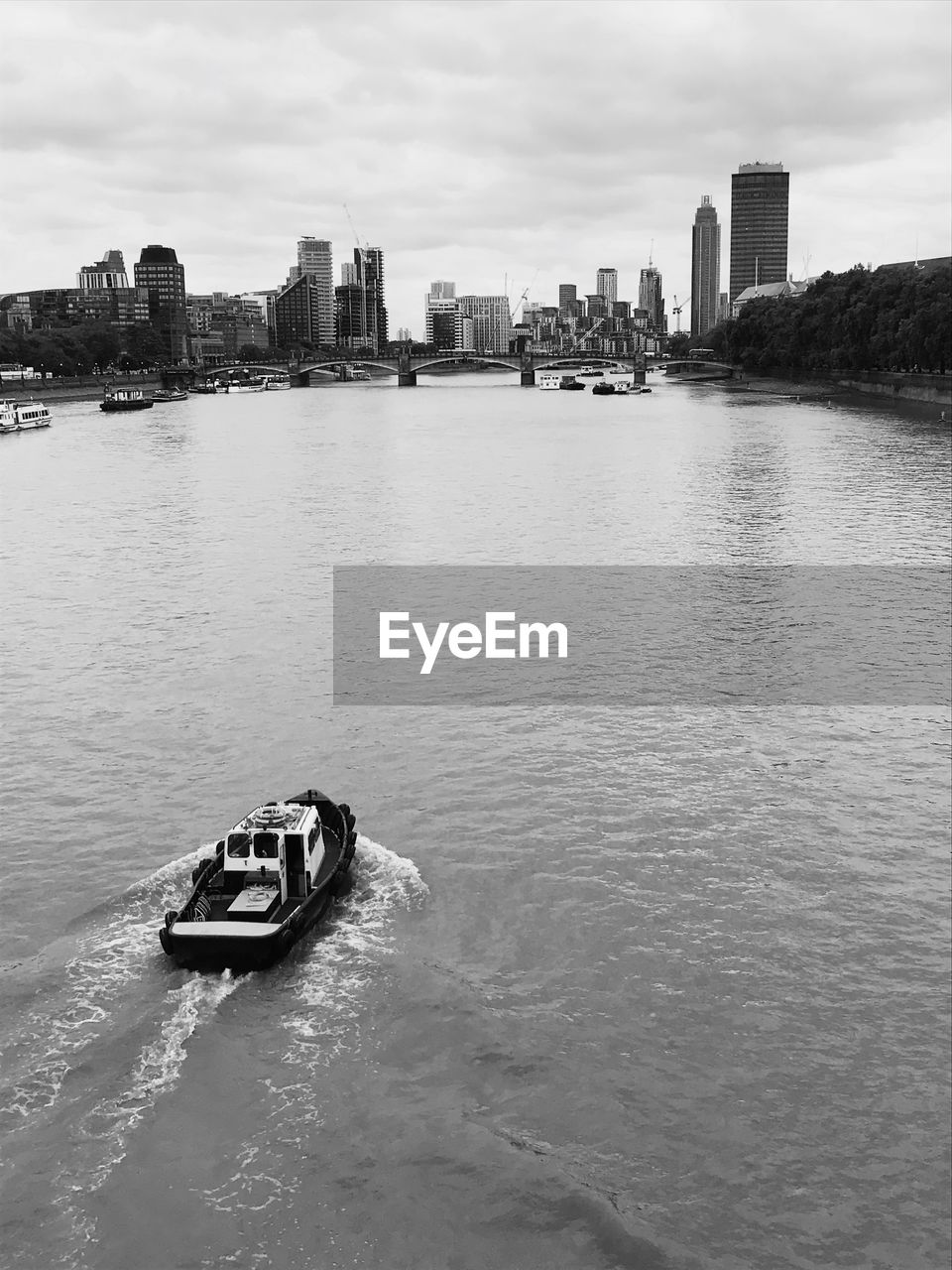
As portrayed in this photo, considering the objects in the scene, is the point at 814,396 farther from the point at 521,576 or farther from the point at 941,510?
the point at 521,576

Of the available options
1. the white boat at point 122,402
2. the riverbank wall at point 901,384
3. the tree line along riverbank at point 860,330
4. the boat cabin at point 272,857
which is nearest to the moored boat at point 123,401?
the white boat at point 122,402

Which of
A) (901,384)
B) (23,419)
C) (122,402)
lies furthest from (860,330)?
(23,419)

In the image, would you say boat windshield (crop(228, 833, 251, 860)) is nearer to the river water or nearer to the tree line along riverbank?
the river water

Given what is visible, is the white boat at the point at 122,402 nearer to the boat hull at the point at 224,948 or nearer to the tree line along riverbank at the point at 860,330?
the tree line along riverbank at the point at 860,330

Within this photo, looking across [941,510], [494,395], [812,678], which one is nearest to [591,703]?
[812,678]

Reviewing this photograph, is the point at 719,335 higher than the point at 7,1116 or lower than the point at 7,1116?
higher

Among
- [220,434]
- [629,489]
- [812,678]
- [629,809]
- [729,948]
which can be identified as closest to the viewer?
[729,948]
